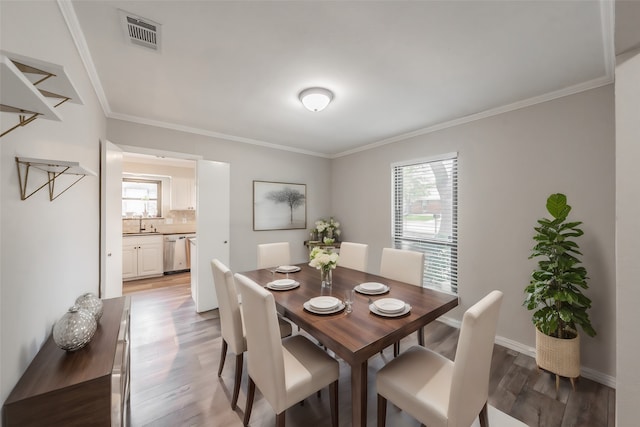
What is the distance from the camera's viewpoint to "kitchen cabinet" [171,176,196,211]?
5840mm

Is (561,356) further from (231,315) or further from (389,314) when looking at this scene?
(231,315)

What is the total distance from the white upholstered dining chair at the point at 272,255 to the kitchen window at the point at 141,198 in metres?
4.05

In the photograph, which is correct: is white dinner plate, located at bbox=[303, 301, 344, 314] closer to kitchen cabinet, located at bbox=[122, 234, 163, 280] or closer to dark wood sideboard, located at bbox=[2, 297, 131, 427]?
dark wood sideboard, located at bbox=[2, 297, 131, 427]

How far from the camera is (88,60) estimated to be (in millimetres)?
1827

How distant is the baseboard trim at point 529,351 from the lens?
6.67 ft

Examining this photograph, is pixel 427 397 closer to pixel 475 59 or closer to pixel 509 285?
pixel 509 285

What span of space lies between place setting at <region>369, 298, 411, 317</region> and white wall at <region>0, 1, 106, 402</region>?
1613mm

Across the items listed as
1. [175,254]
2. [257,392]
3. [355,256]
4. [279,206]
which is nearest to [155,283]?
[175,254]

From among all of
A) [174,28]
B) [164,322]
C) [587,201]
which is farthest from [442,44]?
[164,322]

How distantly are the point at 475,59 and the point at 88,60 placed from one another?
2827mm

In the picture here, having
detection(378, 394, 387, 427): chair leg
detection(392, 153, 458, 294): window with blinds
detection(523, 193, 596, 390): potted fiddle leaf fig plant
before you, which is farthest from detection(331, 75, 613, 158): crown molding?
detection(378, 394, 387, 427): chair leg

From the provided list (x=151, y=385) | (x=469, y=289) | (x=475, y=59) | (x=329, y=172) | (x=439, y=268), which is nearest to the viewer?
(x=475, y=59)

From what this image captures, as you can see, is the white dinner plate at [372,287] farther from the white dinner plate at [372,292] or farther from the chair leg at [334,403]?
the chair leg at [334,403]

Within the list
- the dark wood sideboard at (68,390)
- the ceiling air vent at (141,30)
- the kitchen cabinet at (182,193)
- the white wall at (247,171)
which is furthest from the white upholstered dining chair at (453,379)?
the kitchen cabinet at (182,193)
